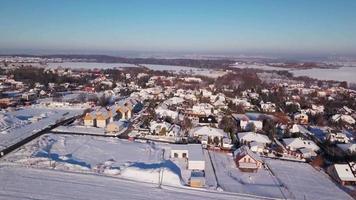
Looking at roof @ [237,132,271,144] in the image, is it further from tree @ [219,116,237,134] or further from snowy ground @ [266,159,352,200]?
snowy ground @ [266,159,352,200]

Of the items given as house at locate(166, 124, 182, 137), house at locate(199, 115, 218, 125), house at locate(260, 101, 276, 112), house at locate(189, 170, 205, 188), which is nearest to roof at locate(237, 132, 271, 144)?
Result: house at locate(166, 124, 182, 137)

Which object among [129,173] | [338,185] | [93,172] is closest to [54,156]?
[93,172]

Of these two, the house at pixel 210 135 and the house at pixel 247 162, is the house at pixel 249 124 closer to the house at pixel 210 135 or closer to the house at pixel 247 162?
the house at pixel 210 135

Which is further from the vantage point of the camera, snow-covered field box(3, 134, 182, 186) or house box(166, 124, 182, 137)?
house box(166, 124, 182, 137)

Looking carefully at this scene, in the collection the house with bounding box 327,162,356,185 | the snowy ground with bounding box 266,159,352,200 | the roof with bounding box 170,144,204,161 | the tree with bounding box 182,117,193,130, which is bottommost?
the snowy ground with bounding box 266,159,352,200

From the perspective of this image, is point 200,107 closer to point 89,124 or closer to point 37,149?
point 89,124

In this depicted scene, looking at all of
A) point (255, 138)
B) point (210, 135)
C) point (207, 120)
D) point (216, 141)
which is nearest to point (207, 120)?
point (207, 120)
